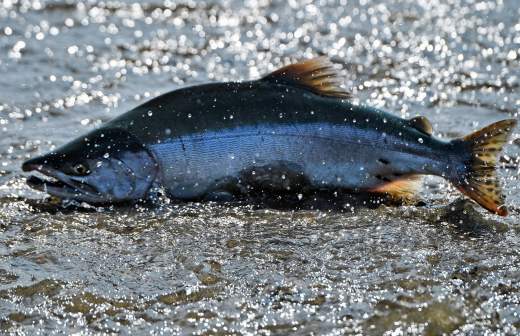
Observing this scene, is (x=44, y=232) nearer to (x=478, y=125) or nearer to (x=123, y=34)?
(x=478, y=125)

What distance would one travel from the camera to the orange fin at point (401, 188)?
497 centimetres

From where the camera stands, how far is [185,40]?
871cm

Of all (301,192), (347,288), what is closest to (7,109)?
(301,192)

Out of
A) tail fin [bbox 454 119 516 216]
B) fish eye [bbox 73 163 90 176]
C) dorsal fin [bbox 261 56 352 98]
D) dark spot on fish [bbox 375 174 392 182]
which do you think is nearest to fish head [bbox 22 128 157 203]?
fish eye [bbox 73 163 90 176]

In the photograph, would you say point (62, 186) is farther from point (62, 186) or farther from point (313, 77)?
point (313, 77)

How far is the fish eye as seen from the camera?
4.67 meters

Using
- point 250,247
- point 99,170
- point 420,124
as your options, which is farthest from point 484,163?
point 99,170

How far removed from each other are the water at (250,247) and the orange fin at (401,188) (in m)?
0.09

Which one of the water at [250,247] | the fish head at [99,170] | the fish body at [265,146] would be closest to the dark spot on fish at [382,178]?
the fish body at [265,146]

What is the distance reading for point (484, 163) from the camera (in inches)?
189

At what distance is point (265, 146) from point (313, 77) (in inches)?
18.7

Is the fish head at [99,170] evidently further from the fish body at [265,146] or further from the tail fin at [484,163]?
the tail fin at [484,163]

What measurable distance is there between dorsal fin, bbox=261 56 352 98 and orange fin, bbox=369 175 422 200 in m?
0.51

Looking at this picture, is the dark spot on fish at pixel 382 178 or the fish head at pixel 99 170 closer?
the fish head at pixel 99 170
